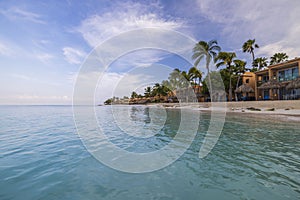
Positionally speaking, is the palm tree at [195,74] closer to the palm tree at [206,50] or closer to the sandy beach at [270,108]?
the palm tree at [206,50]

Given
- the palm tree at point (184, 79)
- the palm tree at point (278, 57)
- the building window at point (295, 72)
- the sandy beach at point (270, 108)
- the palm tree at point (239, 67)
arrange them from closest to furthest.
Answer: the sandy beach at point (270, 108)
the building window at point (295, 72)
the palm tree at point (239, 67)
the palm tree at point (278, 57)
the palm tree at point (184, 79)

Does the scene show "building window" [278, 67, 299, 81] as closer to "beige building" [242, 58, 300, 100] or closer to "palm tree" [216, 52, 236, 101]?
"beige building" [242, 58, 300, 100]

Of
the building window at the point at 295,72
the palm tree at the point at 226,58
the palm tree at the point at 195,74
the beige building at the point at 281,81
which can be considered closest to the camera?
the beige building at the point at 281,81

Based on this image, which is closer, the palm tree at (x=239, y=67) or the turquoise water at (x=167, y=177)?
the turquoise water at (x=167, y=177)

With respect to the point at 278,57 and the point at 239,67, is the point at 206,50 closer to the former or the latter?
the point at 239,67

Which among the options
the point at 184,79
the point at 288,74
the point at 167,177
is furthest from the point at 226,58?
the point at 167,177

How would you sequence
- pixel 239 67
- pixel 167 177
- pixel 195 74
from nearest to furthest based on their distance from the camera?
pixel 167 177, pixel 239 67, pixel 195 74

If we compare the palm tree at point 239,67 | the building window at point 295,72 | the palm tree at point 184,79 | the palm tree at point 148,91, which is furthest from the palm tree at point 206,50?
the palm tree at point 148,91

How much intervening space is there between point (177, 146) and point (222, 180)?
271 centimetres

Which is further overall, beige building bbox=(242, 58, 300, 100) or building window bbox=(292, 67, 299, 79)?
building window bbox=(292, 67, 299, 79)

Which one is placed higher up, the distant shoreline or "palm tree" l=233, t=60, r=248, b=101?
"palm tree" l=233, t=60, r=248, b=101

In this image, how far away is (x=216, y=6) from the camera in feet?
46.3

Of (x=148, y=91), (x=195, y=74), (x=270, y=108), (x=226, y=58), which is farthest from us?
(x=148, y=91)

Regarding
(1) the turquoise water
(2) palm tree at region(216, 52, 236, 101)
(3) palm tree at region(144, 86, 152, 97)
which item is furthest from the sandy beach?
(3) palm tree at region(144, 86, 152, 97)
